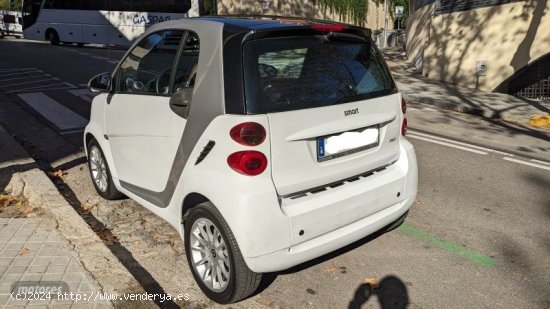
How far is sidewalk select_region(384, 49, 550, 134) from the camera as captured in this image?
10.3 meters

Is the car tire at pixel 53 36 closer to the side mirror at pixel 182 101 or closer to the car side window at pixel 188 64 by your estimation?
the car side window at pixel 188 64

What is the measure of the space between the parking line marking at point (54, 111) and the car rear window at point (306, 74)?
5950 mm

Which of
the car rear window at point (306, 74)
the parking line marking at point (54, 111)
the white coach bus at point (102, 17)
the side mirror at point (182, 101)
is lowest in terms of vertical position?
the parking line marking at point (54, 111)

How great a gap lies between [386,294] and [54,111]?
8.04m

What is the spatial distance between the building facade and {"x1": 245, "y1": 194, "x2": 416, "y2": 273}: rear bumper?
1032 centimetres

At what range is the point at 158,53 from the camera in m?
3.89

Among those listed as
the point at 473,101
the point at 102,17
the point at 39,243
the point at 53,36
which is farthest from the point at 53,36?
the point at 39,243

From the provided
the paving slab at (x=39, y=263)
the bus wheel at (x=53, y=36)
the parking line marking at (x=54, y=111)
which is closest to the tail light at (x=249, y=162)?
the paving slab at (x=39, y=263)

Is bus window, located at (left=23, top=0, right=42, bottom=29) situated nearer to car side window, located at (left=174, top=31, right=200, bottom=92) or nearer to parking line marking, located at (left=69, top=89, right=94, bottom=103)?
parking line marking, located at (left=69, top=89, right=94, bottom=103)

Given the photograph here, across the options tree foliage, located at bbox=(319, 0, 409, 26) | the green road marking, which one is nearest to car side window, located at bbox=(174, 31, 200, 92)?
the green road marking

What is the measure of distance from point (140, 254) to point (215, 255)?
1.00 metres

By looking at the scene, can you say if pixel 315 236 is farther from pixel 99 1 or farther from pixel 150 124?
pixel 99 1

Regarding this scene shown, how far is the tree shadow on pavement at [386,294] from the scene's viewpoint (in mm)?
3235

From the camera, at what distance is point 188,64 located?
11.5 ft
